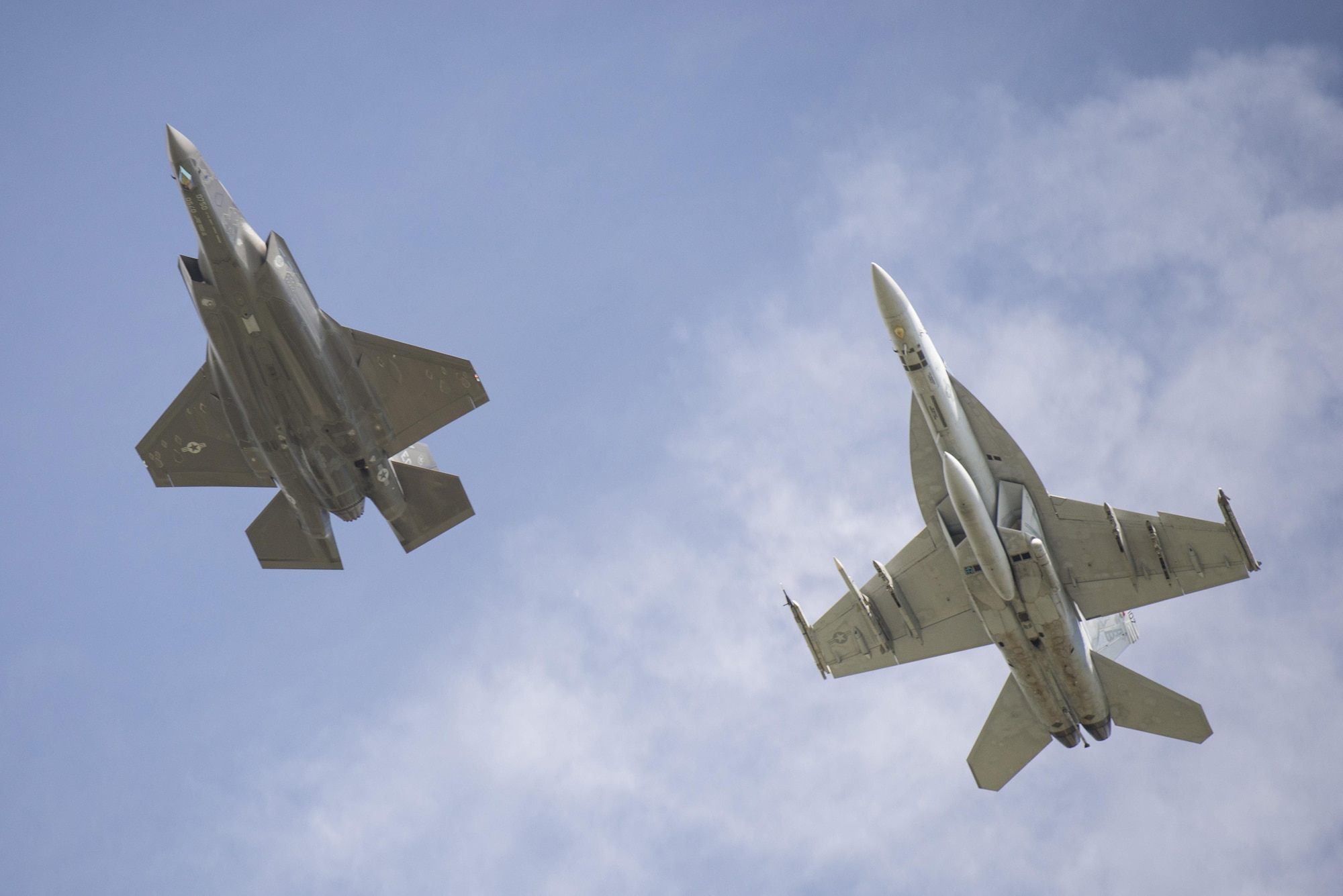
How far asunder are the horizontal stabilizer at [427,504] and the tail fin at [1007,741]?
1679cm

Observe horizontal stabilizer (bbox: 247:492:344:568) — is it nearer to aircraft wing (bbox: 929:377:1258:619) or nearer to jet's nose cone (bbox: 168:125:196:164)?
jet's nose cone (bbox: 168:125:196:164)

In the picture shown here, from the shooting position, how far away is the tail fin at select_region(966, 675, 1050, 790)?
1378 inches

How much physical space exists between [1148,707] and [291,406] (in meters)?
25.0

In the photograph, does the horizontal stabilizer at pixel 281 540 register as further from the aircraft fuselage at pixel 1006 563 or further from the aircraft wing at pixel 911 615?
the aircraft fuselage at pixel 1006 563

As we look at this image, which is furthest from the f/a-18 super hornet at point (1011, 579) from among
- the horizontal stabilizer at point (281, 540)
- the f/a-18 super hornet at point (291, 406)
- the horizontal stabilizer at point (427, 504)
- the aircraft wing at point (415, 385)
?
the horizontal stabilizer at point (281, 540)

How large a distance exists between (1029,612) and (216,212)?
73.5ft

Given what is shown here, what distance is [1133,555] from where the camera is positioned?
107ft

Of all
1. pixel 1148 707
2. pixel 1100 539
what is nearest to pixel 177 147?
pixel 1100 539

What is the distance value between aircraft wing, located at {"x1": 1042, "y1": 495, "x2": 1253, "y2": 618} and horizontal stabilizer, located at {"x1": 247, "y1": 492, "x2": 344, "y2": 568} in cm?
2045

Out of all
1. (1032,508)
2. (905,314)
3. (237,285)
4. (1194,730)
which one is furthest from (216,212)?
(1194,730)

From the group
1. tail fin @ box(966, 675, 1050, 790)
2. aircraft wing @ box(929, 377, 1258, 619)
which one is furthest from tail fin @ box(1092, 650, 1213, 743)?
tail fin @ box(966, 675, 1050, 790)

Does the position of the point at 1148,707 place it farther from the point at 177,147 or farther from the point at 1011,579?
the point at 177,147

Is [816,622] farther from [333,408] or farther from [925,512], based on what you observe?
[333,408]

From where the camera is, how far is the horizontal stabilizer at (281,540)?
1266 inches
